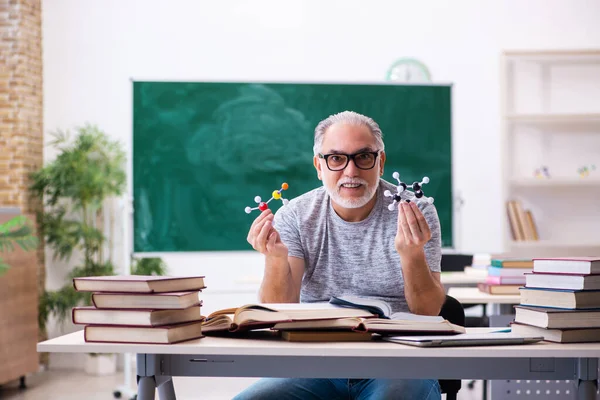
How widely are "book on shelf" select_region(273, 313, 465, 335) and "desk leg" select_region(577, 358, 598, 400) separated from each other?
278mm

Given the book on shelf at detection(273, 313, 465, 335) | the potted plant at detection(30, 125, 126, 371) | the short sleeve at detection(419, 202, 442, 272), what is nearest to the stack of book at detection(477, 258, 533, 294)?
the short sleeve at detection(419, 202, 442, 272)

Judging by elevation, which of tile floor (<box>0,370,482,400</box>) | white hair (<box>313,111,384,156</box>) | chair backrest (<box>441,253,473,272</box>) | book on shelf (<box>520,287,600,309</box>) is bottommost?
tile floor (<box>0,370,482,400</box>)

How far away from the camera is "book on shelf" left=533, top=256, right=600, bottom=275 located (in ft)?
5.77

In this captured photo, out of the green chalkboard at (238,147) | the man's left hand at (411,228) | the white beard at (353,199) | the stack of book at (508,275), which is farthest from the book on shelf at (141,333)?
the green chalkboard at (238,147)

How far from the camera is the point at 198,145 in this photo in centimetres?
491

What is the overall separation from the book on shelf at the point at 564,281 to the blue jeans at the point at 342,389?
382mm

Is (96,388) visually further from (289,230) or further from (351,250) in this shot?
(351,250)

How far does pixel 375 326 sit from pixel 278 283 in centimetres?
64

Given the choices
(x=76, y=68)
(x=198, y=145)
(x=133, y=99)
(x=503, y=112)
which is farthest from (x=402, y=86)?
(x=76, y=68)

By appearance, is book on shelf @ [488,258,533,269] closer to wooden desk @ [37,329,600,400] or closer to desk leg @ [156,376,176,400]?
wooden desk @ [37,329,600,400]

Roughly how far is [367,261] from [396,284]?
0.37ft

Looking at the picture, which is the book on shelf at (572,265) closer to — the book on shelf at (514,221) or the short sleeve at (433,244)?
the short sleeve at (433,244)

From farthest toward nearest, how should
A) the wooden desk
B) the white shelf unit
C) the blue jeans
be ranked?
the white shelf unit → the blue jeans → the wooden desk

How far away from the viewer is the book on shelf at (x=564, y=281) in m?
A: 1.76
